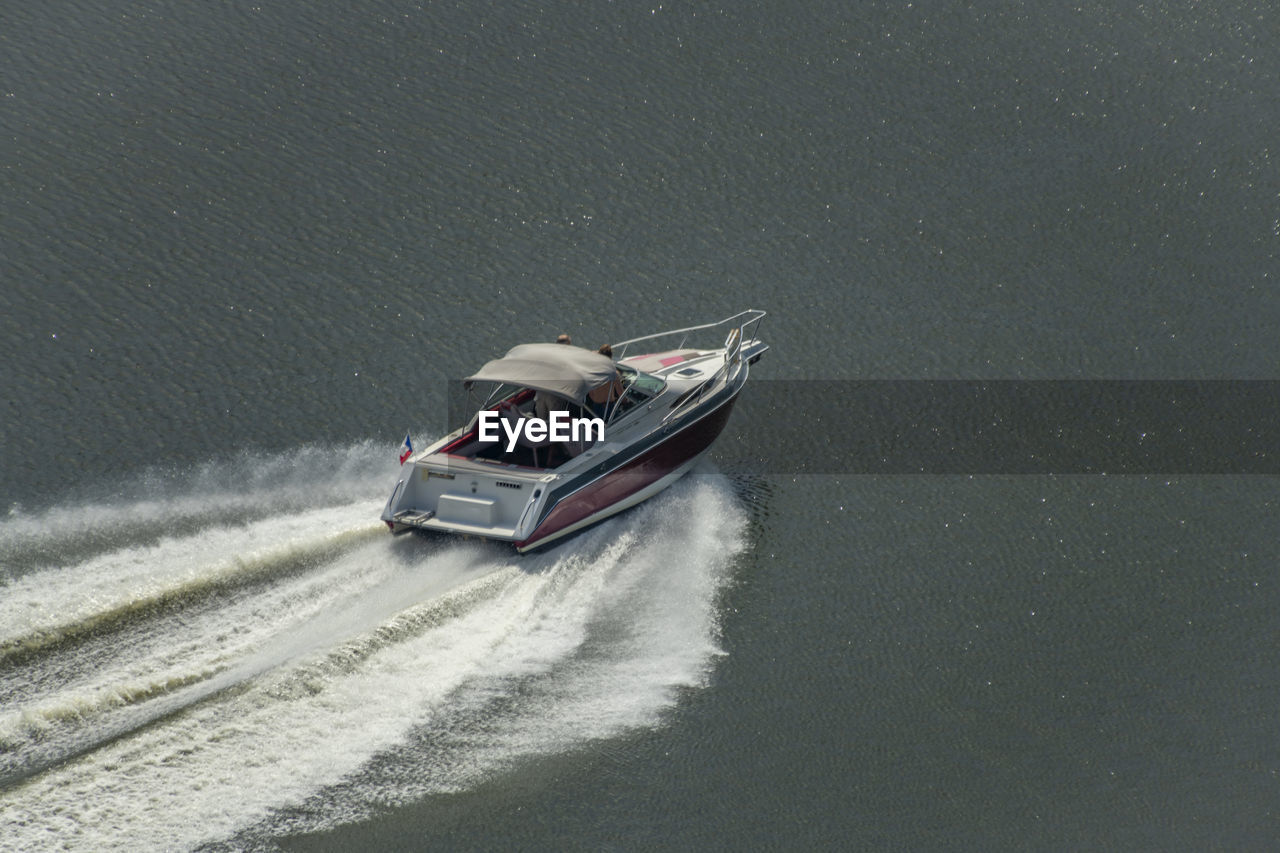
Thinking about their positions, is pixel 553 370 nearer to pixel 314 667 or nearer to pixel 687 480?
Answer: pixel 687 480

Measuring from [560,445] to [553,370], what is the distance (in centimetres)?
94

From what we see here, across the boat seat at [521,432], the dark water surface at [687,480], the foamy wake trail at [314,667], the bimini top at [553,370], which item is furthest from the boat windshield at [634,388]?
the foamy wake trail at [314,667]

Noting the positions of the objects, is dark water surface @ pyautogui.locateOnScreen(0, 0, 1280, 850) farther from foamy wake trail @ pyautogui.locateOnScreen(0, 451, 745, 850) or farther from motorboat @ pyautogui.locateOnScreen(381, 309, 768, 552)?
motorboat @ pyautogui.locateOnScreen(381, 309, 768, 552)

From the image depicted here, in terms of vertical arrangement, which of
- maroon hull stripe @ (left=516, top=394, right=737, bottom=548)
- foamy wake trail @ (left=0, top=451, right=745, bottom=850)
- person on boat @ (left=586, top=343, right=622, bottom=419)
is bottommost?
foamy wake trail @ (left=0, top=451, right=745, bottom=850)

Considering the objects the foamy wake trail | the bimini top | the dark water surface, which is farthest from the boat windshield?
the foamy wake trail

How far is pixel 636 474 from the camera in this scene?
60.5 feet

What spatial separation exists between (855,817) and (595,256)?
1174 centimetres

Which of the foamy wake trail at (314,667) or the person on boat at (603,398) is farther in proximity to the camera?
the person on boat at (603,398)

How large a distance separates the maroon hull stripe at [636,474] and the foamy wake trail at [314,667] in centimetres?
A: 35

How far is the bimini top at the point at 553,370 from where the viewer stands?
17.7 meters

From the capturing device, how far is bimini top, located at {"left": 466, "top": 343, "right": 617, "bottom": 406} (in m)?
17.7

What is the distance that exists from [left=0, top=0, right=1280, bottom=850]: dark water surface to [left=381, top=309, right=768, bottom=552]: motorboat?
1.53ft

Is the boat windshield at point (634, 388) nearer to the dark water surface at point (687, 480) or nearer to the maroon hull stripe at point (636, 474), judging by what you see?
the maroon hull stripe at point (636, 474)

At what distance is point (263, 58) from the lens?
86.7ft
